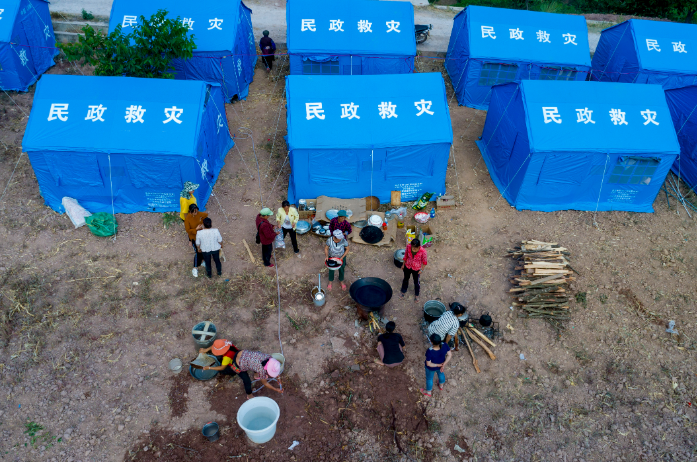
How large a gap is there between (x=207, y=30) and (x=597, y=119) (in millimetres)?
12577

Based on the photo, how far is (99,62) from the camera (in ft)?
43.2

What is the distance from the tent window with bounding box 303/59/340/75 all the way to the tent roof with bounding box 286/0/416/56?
46 cm

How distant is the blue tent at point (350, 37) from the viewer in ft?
50.8

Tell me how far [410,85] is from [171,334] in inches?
334

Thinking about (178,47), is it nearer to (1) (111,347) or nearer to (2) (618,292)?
(1) (111,347)

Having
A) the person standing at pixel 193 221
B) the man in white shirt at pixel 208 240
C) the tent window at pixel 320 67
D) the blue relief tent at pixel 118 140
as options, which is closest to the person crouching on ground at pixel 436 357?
the man in white shirt at pixel 208 240


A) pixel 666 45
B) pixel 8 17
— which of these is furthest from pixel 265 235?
pixel 666 45

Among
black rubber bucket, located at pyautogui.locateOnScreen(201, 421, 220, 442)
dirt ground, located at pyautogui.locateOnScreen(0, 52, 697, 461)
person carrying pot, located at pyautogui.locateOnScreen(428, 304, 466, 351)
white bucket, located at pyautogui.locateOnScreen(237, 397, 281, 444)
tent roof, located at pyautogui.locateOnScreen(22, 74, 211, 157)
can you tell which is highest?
tent roof, located at pyautogui.locateOnScreen(22, 74, 211, 157)

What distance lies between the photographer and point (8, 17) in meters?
14.7

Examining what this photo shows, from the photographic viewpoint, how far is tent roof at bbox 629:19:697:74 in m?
15.8

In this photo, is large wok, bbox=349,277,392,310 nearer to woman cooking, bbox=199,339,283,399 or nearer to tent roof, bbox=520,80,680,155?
woman cooking, bbox=199,339,283,399

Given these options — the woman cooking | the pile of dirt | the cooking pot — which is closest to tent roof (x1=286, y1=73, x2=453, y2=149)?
the cooking pot

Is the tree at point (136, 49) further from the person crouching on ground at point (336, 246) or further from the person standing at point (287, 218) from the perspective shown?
the person crouching on ground at point (336, 246)

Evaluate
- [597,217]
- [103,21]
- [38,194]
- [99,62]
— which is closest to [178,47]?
[99,62]
